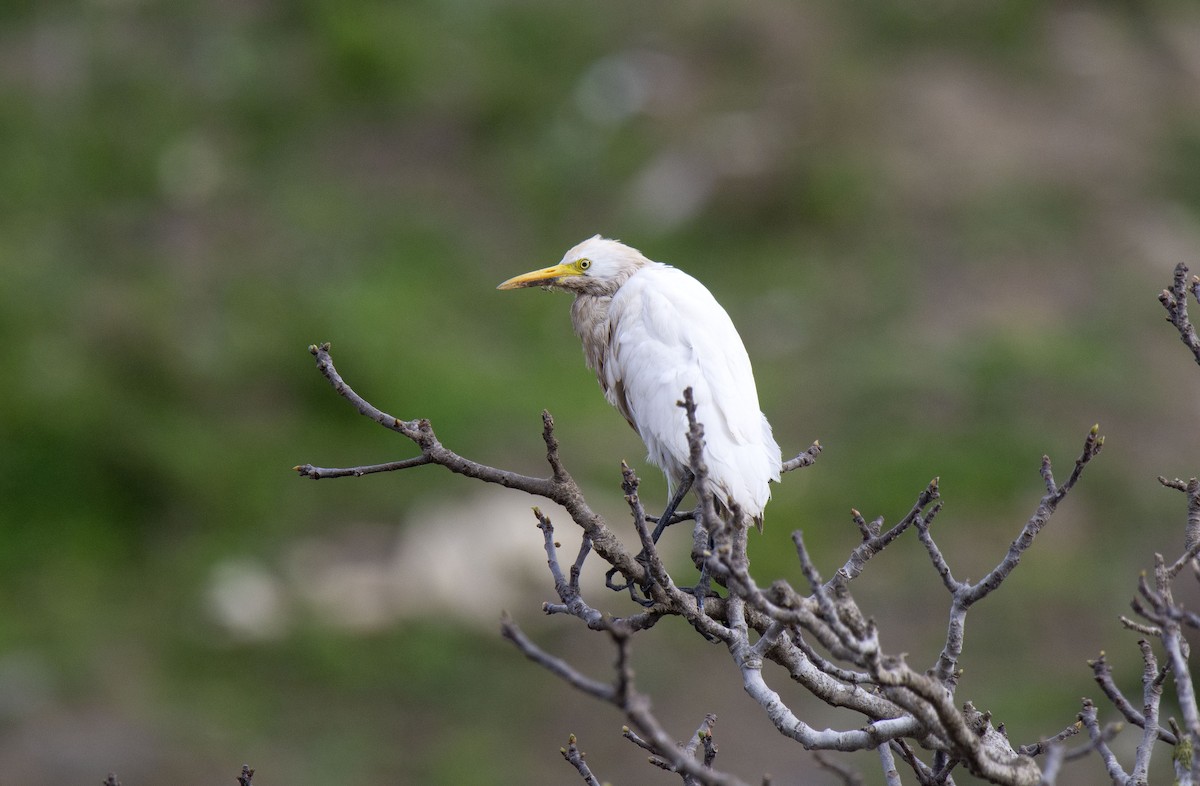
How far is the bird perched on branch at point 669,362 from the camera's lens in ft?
15.0

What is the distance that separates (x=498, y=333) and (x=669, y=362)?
7.65 m

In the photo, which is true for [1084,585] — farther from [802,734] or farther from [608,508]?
[802,734]

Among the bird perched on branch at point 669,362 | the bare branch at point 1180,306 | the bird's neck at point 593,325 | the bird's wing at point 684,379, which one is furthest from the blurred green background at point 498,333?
the bare branch at point 1180,306

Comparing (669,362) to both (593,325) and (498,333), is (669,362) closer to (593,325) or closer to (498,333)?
(593,325)

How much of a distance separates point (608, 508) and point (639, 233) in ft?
12.4

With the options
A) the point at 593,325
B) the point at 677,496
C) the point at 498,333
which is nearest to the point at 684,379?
the point at 677,496

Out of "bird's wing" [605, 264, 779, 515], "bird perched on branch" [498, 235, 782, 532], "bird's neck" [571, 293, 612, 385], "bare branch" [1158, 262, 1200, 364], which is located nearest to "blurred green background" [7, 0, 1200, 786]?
"bird's neck" [571, 293, 612, 385]

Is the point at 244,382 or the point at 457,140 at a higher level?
the point at 457,140

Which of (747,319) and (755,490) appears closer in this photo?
(755,490)

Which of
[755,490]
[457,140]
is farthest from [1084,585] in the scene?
[457,140]

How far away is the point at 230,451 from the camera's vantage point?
10.9 metres

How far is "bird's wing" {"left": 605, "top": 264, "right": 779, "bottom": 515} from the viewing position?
455 centimetres

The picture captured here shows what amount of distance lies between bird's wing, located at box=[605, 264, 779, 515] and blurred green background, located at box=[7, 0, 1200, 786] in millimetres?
4080

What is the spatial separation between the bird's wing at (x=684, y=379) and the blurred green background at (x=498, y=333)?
408cm
